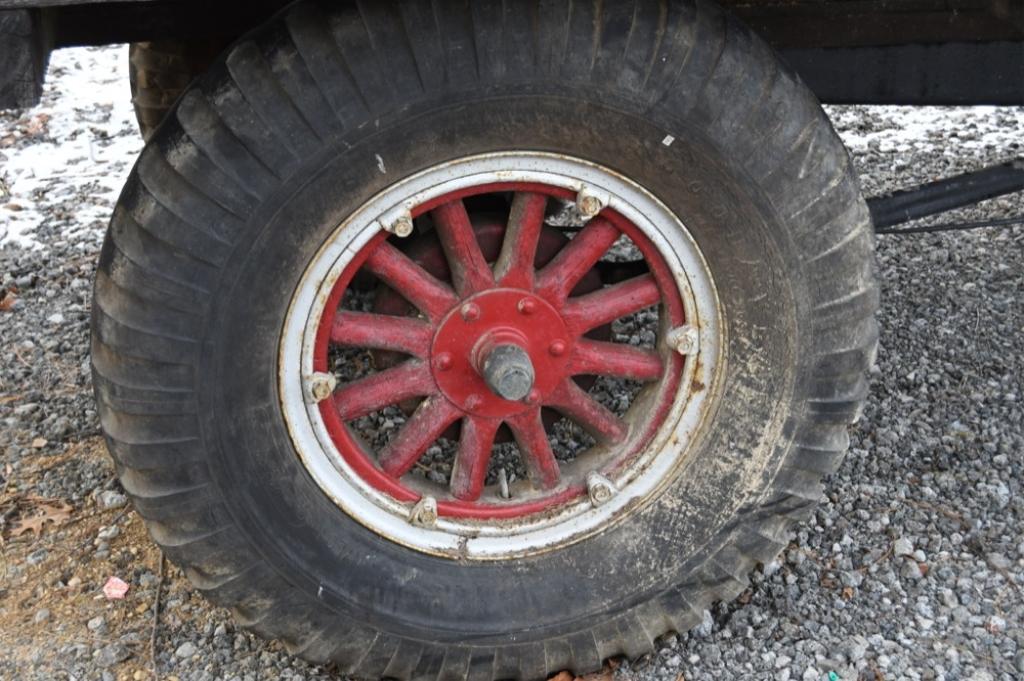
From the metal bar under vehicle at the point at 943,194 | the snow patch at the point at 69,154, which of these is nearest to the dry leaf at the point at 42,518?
the snow patch at the point at 69,154

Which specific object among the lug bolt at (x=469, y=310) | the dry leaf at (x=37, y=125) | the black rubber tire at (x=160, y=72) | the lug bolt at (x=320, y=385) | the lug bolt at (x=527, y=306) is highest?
the black rubber tire at (x=160, y=72)

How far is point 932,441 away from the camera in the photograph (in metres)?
3.41

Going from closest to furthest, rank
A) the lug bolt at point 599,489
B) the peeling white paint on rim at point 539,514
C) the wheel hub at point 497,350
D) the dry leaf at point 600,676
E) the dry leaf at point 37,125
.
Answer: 1. the peeling white paint on rim at point 539,514
2. the wheel hub at point 497,350
3. the lug bolt at point 599,489
4. the dry leaf at point 600,676
5. the dry leaf at point 37,125

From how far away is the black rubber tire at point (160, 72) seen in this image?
348 centimetres

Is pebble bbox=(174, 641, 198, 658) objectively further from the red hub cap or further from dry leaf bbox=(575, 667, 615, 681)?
dry leaf bbox=(575, 667, 615, 681)

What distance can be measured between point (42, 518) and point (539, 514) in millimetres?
1477

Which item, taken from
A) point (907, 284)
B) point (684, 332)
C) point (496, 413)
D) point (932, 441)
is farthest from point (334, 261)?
point (907, 284)

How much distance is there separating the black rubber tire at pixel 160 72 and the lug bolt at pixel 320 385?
4.91 ft

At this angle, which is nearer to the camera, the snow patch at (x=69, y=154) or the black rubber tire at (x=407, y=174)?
the black rubber tire at (x=407, y=174)

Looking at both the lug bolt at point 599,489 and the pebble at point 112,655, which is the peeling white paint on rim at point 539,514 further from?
→ the pebble at point 112,655

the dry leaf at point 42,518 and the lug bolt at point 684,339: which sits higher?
the lug bolt at point 684,339

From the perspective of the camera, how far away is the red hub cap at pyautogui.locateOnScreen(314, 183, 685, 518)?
7.56ft

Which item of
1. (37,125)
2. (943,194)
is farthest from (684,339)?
(37,125)

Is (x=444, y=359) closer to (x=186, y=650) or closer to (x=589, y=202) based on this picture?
(x=589, y=202)
